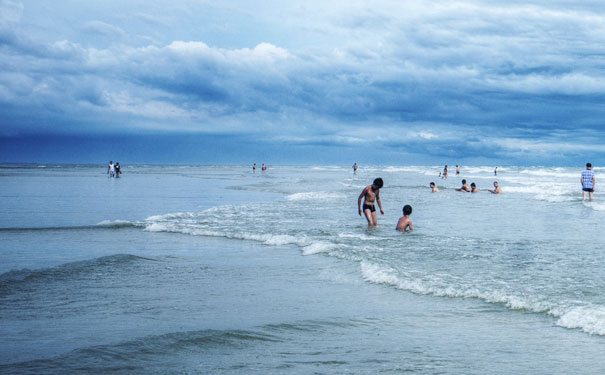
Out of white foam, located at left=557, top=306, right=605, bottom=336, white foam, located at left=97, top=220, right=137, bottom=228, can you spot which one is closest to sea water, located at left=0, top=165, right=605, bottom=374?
white foam, located at left=557, top=306, right=605, bottom=336

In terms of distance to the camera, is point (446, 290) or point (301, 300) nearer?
point (301, 300)

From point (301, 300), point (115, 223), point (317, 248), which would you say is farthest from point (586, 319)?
point (115, 223)

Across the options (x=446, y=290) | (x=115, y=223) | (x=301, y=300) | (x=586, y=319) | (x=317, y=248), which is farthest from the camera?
(x=115, y=223)

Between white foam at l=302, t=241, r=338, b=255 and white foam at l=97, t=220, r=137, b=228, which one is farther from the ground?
white foam at l=97, t=220, r=137, b=228

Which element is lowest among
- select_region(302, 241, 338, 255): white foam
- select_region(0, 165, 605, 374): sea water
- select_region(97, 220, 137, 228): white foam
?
select_region(0, 165, 605, 374): sea water

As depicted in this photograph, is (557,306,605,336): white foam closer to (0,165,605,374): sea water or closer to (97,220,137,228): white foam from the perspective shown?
(0,165,605,374): sea water

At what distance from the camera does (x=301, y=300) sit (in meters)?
7.25

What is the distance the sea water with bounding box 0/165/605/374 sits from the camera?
4.94m

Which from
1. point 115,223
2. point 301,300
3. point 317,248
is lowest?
point 301,300

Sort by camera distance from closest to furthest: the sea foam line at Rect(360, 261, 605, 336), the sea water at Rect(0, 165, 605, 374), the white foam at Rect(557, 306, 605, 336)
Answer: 1. the sea water at Rect(0, 165, 605, 374)
2. the white foam at Rect(557, 306, 605, 336)
3. the sea foam line at Rect(360, 261, 605, 336)

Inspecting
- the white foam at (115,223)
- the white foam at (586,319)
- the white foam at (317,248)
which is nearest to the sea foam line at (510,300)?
the white foam at (586,319)

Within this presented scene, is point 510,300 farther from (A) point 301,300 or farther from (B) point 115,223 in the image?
(B) point 115,223

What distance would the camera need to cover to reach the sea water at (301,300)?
4.94m

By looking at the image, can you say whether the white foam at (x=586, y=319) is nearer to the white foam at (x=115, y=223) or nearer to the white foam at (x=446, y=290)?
the white foam at (x=446, y=290)
